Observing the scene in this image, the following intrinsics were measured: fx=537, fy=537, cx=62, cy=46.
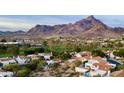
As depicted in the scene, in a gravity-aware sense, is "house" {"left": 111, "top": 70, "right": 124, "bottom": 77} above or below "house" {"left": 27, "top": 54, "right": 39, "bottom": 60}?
below

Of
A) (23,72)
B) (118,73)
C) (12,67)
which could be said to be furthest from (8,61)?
(118,73)

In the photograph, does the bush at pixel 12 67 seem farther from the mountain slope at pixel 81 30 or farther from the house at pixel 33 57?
the mountain slope at pixel 81 30


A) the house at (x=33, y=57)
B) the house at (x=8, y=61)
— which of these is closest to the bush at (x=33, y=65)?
the house at (x=33, y=57)

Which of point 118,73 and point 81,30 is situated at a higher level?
point 81,30

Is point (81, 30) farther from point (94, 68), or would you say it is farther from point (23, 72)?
point (23, 72)

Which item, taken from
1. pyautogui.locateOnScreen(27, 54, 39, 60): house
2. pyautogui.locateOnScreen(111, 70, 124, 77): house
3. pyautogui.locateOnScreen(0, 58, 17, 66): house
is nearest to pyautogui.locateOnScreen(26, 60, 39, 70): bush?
pyautogui.locateOnScreen(27, 54, 39, 60): house

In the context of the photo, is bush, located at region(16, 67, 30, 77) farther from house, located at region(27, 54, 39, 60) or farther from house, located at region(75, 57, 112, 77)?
house, located at region(75, 57, 112, 77)

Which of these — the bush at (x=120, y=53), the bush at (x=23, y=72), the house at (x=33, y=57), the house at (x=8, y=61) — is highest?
the bush at (x=120, y=53)
